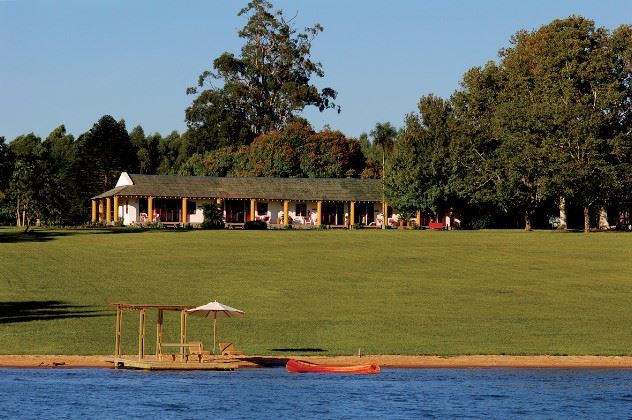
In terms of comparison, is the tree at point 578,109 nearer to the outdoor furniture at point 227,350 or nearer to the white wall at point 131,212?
the white wall at point 131,212

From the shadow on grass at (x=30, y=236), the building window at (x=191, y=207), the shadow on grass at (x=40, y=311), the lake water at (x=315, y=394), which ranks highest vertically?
the building window at (x=191, y=207)

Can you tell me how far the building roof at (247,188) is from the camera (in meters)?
124

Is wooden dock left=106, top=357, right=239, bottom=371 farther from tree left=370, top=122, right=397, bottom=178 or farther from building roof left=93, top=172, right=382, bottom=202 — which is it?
tree left=370, top=122, right=397, bottom=178

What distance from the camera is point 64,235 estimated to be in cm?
10225

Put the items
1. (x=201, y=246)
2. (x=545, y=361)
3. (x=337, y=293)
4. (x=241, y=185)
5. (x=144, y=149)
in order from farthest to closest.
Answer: (x=144, y=149) → (x=241, y=185) → (x=201, y=246) → (x=337, y=293) → (x=545, y=361)

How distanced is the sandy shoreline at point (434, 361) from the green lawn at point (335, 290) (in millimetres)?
886

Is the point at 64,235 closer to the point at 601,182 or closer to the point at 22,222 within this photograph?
the point at 22,222

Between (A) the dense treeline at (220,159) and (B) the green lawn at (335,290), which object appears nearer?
(B) the green lawn at (335,290)

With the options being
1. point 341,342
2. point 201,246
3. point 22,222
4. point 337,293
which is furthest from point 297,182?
point 341,342

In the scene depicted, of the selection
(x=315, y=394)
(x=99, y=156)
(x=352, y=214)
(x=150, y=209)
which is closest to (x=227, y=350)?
(x=315, y=394)

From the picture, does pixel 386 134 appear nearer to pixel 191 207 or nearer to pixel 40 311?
pixel 191 207

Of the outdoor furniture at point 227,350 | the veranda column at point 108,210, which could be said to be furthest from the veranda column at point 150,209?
the outdoor furniture at point 227,350

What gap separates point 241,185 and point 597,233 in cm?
3891

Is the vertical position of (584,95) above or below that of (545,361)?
above
